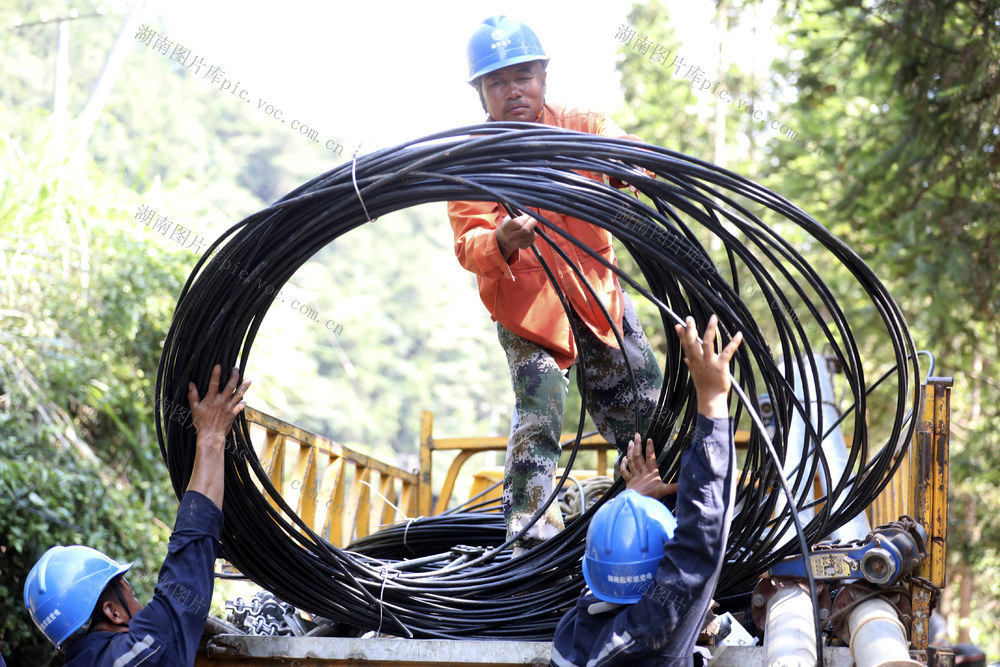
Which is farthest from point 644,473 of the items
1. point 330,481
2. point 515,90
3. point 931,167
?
point 931,167

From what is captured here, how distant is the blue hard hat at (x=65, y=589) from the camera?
270 centimetres

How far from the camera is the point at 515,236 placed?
2.83 m

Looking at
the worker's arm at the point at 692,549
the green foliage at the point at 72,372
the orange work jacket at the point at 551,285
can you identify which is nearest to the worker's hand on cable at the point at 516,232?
the orange work jacket at the point at 551,285

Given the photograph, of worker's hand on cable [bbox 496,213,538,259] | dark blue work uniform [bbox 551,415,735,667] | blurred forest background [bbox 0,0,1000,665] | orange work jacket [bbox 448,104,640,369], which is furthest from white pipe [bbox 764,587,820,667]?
blurred forest background [bbox 0,0,1000,665]

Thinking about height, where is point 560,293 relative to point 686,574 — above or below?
above

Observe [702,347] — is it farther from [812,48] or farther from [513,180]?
[812,48]

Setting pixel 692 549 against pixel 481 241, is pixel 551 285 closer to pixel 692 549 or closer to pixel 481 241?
pixel 481 241

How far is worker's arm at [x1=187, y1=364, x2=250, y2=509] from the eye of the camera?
9.37ft

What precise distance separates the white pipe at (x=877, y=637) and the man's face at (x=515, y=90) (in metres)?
1.89

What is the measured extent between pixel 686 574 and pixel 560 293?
1188 mm

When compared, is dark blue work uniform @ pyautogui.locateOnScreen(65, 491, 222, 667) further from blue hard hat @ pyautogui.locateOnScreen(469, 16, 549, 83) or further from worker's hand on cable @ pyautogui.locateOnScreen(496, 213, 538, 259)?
blue hard hat @ pyautogui.locateOnScreen(469, 16, 549, 83)

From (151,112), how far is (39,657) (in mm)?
33281

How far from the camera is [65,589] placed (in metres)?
2.74

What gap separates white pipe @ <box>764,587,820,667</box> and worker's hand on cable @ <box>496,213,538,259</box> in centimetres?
130
